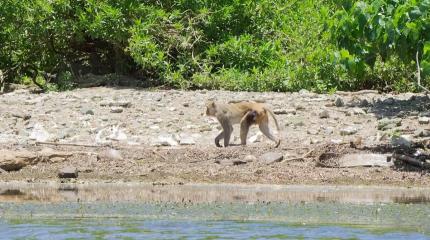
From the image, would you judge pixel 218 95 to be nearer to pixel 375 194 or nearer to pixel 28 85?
pixel 28 85

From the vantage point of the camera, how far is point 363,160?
546 inches

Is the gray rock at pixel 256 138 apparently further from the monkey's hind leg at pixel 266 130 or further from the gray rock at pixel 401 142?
the gray rock at pixel 401 142

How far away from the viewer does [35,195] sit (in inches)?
502

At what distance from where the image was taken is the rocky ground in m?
13.7

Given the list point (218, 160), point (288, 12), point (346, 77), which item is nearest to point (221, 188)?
point (218, 160)

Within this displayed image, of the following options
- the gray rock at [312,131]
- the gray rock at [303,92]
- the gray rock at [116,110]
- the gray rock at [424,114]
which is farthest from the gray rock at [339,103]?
the gray rock at [116,110]

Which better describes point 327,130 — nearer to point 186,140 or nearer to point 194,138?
point 194,138

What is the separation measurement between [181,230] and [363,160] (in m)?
4.43

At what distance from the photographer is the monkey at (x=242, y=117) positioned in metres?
15.2

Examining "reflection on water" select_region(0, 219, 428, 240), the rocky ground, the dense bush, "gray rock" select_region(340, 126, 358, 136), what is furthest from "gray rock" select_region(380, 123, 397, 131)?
"reflection on water" select_region(0, 219, 428, 240)

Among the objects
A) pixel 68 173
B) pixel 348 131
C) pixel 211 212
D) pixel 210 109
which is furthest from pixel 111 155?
pixel 348 131

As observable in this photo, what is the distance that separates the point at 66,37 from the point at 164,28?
2.32 m

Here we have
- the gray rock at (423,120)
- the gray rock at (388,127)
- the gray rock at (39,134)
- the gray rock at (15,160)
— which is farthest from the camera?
the gray rock at (423,120)

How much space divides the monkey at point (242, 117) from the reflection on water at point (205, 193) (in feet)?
7.18
